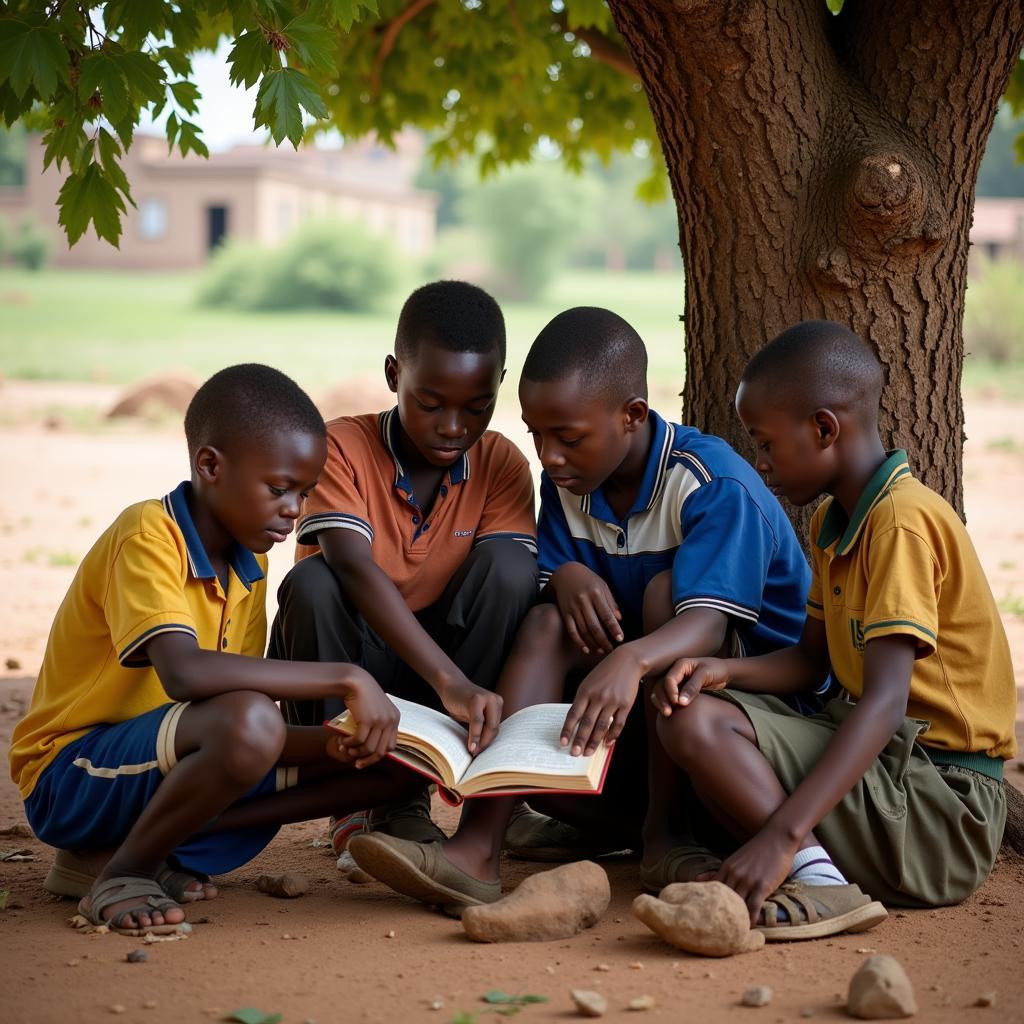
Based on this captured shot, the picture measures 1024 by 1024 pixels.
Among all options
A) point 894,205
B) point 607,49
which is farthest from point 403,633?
point 607,49

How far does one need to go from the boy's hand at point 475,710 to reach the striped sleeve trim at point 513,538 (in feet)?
1.66

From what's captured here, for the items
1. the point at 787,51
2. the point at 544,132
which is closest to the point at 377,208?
the point at 544,132

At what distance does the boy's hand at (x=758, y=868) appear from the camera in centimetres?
271

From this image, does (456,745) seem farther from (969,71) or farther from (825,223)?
(969,71)

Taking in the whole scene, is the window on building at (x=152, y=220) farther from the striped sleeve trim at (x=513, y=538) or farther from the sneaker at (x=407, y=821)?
the sneaker at (x=407, y=821)

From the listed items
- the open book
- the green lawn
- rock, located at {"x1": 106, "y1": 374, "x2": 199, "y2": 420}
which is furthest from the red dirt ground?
the green lawn

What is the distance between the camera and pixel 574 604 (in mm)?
3172

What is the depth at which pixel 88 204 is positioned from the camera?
3426 millimetres

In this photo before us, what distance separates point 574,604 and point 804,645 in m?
0.57

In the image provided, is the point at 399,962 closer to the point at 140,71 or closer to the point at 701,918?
the point at 701,918

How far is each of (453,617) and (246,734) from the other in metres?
0.75

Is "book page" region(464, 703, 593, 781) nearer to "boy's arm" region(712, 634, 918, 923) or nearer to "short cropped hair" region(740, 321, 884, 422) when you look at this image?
"boy's arm" region(712, 634, 918, 923)

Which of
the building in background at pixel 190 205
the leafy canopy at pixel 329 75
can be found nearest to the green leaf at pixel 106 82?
the leafy canopy at pixel 329 75

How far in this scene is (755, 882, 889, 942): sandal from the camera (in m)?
2.71
